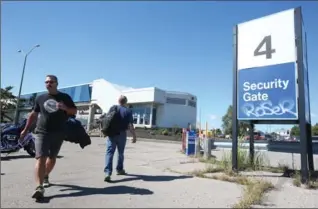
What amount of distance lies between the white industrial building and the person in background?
65.9m

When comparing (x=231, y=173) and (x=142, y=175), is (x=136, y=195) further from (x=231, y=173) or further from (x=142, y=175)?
(x=231, y=173)

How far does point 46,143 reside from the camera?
15.3 ft

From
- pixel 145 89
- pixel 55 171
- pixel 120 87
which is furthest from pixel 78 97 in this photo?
pixel 55 171

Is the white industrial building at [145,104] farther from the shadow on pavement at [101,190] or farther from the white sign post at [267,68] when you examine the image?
the shadow on pavement at [101,190]

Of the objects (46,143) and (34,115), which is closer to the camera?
(46,143)

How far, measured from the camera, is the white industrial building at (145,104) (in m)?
73.0

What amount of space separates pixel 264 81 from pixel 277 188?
2844mm

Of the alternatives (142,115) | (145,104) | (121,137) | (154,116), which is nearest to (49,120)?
(121,137)

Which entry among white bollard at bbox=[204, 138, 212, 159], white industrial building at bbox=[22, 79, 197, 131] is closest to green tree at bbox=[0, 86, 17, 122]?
white industrial building at bbox=[22, 79, 197, 131]

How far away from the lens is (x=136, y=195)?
4.78m

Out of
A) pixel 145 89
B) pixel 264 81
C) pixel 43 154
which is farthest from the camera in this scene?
pixel 145 89

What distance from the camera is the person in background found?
4.61m

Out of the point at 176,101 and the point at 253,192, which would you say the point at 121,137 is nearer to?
the point at 253,192

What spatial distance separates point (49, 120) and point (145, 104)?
6950 cm
